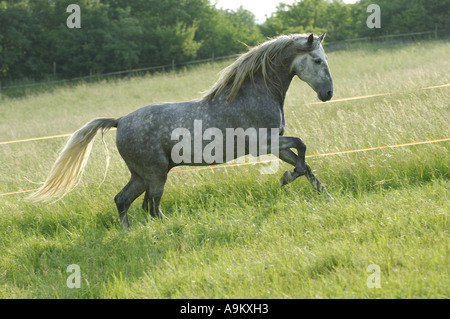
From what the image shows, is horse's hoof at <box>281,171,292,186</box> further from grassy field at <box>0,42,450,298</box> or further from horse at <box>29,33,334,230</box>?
grassy field at <box>0,42,450,298</box>

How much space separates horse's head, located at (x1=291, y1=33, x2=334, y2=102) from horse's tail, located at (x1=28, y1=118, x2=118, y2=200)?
89.7 inches

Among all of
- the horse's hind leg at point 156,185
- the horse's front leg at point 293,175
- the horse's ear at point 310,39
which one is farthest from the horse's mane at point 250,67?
the horse's hind leg at point 156,185

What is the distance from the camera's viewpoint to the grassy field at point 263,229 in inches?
142

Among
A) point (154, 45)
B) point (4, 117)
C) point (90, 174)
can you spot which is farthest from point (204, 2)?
point (90, 174)

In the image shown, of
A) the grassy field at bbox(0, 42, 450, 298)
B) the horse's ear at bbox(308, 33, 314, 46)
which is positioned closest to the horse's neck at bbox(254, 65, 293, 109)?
the horse's ear at bbox(308, 33, 314, 46)

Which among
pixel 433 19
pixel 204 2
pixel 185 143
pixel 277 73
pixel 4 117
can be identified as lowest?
pixel 4 117

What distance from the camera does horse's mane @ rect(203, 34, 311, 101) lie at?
5191 mm

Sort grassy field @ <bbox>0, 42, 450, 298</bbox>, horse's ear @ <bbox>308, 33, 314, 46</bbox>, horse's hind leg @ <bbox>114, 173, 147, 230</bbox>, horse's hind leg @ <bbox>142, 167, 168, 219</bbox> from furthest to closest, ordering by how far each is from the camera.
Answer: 1. horse's hind leg @ <bbox>114, 173, 147, 230</bbox>
2. horse's hind leg @ <bbox>142, 167, 168, 219</bbox>
3. horse's ear @ <bbox>308, 33, 314, 46</bbox>
4. grassy field @ <bbox>0, 42, 450, 298</bbox>

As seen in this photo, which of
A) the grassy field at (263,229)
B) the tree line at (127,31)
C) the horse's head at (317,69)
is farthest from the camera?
the tree line at (127,31)

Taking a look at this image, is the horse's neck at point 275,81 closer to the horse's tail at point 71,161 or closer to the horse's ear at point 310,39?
the horse's ear at point 310,39

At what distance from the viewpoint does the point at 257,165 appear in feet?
21.2
